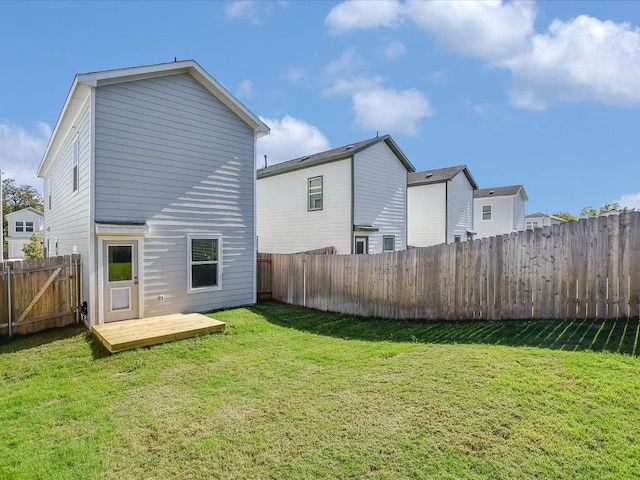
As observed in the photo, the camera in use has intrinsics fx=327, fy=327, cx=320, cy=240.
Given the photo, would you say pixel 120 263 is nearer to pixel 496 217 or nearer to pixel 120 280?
pixel 120 280

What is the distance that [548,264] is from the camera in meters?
6.70

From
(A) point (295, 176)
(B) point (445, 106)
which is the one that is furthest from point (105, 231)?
(B) point (445, 106)

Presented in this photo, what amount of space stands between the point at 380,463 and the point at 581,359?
3.42 m

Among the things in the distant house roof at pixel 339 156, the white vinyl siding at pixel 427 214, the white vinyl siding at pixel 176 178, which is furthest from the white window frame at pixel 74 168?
the white vinyl siding at pixel 427 214

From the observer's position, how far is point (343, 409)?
3971 mm

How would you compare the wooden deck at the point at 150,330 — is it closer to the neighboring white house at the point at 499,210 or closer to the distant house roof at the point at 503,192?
the neighboring white house at the point at 499,210

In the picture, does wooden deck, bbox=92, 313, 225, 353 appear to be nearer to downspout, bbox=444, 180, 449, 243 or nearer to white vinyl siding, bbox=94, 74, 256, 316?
white vinyl siding, bbox=94, 74, 256, 316

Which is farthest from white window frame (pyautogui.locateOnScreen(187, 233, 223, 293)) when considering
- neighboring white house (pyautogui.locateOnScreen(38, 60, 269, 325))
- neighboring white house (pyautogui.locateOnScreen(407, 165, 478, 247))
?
neighboring white house (pyautogui.locateOnScreen(407, 165, 478, 247))

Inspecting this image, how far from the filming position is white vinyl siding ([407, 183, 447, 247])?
66.6ft

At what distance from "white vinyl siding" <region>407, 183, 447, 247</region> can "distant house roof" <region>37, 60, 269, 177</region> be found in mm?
13224

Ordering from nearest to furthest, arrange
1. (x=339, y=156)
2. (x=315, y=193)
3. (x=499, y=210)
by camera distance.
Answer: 1. (x=339, y=156)
2. (x=315, y=193)
3. (x=499, y=210)

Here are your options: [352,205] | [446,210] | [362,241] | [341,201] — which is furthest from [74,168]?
[446,210]

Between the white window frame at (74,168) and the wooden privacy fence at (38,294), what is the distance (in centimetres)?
215

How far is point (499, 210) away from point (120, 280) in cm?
3033
